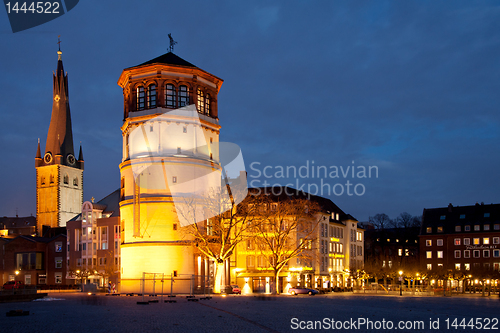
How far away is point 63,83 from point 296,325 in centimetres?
14986

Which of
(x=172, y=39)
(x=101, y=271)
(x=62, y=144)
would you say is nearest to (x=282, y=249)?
(x=172, y=39)

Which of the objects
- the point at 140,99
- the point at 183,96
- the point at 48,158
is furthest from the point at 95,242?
the point at 48,158

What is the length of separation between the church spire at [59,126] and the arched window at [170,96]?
3936 inches

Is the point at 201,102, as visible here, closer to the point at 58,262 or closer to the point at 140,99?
the point at 140,99

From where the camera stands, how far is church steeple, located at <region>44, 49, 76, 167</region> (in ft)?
513

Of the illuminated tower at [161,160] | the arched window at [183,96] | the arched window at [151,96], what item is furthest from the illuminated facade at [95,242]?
the arched window at [183,96]

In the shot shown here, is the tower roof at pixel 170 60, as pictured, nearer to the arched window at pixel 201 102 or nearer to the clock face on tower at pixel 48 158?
the arched window at pixel 201 102

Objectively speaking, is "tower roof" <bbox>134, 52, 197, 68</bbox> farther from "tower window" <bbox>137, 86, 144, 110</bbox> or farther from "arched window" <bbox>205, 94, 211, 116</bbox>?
"arched window" <bbox>205, 94, 211, 116</bbox>

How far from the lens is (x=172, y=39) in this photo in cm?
7300

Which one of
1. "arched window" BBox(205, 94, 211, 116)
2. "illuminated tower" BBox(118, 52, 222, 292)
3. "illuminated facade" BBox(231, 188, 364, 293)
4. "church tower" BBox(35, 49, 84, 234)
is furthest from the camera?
"church tower" BBox(35, 49, 84, 234)

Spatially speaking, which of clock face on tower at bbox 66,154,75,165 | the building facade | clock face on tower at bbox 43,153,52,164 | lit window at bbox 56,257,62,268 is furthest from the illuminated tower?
clock face on tower at bbox 66,154,75,165

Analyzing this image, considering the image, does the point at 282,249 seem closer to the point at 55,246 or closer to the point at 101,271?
the point at 101,271

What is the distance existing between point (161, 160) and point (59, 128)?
103484mm

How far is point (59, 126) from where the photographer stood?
158m
